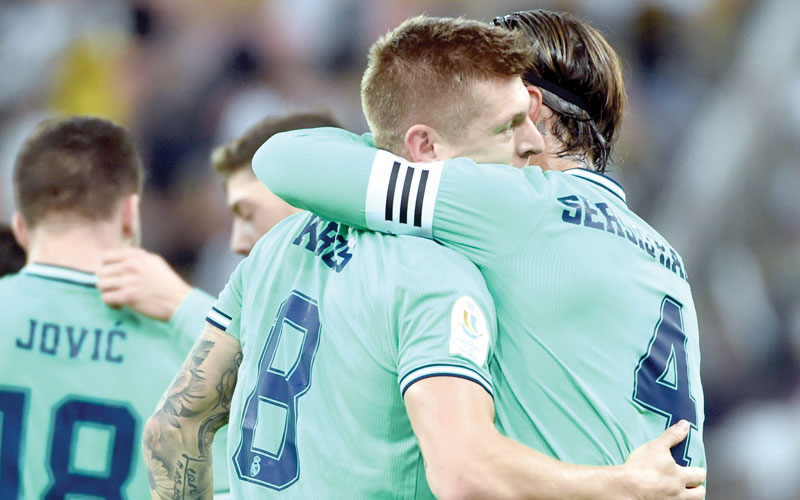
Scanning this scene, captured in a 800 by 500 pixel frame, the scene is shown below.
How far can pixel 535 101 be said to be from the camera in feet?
8.48

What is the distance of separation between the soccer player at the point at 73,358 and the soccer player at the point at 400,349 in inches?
44.1

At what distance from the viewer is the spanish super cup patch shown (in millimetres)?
1963

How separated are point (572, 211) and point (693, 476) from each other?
615 mm

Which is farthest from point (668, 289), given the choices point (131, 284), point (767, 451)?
point (767, 451)

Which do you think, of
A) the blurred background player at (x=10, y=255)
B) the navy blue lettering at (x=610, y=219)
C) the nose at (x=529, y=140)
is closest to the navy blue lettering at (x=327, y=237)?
the nose at (x=529, y=140)

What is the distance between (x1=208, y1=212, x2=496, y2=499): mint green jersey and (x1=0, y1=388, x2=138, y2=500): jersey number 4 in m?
1.28

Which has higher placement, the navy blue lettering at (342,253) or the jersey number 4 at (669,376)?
the navy blue lettering at (342,253)

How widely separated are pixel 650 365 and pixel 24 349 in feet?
7.10

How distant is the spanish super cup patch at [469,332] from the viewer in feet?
6.44

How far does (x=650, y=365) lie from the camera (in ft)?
7.27

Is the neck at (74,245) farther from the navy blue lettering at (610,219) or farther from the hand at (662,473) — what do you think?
the hand at (662,473)

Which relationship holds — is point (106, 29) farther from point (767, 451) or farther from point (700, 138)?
point (767, 451)

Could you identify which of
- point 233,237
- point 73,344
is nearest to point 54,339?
point 73,344

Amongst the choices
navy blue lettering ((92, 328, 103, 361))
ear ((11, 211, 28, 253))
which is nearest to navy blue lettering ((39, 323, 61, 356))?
navy blue lettering ((92, 328, 103, 361))
